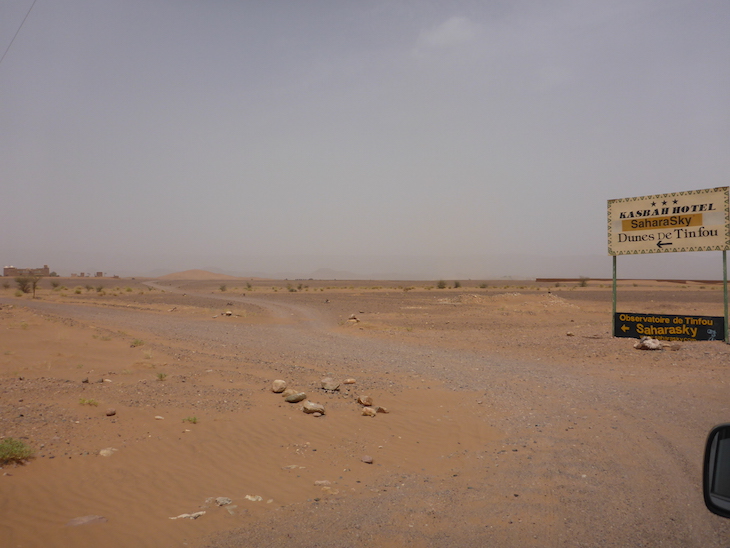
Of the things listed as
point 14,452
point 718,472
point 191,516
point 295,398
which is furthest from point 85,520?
point 718,472

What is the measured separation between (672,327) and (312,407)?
14.0 m

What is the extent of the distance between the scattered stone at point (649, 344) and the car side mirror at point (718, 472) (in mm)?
15757

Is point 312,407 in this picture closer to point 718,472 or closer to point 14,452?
point 14,452

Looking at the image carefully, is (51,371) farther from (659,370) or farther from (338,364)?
(659,370)

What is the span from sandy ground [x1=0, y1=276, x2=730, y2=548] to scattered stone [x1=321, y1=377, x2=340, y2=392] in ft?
0.66

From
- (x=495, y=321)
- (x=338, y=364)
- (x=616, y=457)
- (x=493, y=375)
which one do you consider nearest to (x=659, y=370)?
(x=493, y=375)

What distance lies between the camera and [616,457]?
7.05m

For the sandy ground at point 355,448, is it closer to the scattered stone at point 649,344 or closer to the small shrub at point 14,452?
the small shrub at point 14,452

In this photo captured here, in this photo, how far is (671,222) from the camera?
16.4 m

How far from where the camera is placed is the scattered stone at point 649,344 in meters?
16.2

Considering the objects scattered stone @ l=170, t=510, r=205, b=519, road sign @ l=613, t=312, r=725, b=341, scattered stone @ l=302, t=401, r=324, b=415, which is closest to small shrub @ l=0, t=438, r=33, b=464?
scattered stone @ l=170, t=510, r=205, b=519

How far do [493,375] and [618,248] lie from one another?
8.48m

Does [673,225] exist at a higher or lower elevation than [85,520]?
higher

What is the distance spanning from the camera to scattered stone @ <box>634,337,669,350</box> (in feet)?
53.1
